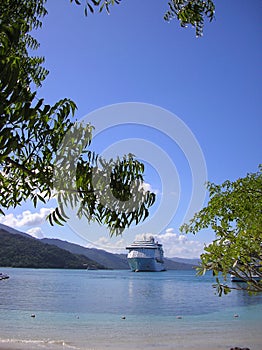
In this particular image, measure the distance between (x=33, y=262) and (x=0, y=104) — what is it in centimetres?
16736

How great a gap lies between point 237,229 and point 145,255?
13659cm

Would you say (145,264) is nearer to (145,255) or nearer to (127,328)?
(145,255)

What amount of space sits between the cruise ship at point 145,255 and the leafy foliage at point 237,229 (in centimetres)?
13012

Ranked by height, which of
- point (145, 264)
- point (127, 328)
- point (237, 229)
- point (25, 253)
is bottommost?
point (127, 328)

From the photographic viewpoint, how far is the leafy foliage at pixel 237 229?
713 centimetres

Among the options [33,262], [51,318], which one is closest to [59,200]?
[51,318]

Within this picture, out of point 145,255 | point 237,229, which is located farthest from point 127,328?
point 145,255

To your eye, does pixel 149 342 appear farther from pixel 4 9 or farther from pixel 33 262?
pixel 33 262

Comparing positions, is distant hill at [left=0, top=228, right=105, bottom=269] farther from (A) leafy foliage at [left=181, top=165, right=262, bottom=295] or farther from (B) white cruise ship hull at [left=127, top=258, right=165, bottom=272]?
(A) leafy foliage at [left=181, top=165, right=262, bottom=295]

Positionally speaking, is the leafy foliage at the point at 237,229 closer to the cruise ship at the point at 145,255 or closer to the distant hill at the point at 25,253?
the cruise ship at the point at 145,255

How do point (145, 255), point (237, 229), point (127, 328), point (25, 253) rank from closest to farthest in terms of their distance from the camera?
point (237, 229), point (127, 328), point (145, 255), point (25, 253)

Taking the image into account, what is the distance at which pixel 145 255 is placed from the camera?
142m

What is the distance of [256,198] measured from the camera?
793 cm

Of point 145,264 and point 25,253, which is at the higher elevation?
point 25,253
